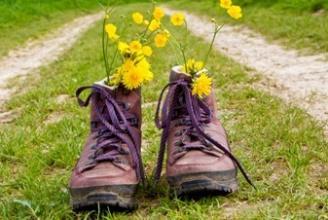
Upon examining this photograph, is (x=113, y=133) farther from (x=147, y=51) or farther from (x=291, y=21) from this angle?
(x=291, y=21)

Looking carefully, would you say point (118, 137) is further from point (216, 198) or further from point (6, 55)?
point (6, 55)

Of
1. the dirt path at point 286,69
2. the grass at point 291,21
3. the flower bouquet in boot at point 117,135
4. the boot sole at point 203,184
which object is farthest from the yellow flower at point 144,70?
the grass at point 291,21

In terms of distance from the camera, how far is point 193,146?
2676 mm

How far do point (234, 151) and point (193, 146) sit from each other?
0.81 meters

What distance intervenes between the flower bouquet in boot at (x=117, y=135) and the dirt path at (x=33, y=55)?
3.83m

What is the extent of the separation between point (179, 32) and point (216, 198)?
11210 mm

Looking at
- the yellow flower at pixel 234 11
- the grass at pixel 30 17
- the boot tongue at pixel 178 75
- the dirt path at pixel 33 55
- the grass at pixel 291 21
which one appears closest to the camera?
the boot tongue at pixel 178 75

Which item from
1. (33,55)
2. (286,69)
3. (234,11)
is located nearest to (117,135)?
(234,11)

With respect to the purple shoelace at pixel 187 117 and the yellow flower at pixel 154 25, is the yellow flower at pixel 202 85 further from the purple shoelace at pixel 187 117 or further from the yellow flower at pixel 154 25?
the yellow flower at pixel 154 25

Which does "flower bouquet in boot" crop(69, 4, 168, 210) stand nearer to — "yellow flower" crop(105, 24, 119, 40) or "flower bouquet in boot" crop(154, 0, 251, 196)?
"yellow flower" crop(105, 24, 119, 40)

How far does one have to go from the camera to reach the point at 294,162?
9.89 feet

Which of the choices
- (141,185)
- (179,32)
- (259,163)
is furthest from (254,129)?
(179,32)

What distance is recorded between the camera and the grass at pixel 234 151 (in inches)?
98.3

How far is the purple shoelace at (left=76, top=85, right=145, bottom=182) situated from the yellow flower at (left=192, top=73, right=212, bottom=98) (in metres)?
0.32
